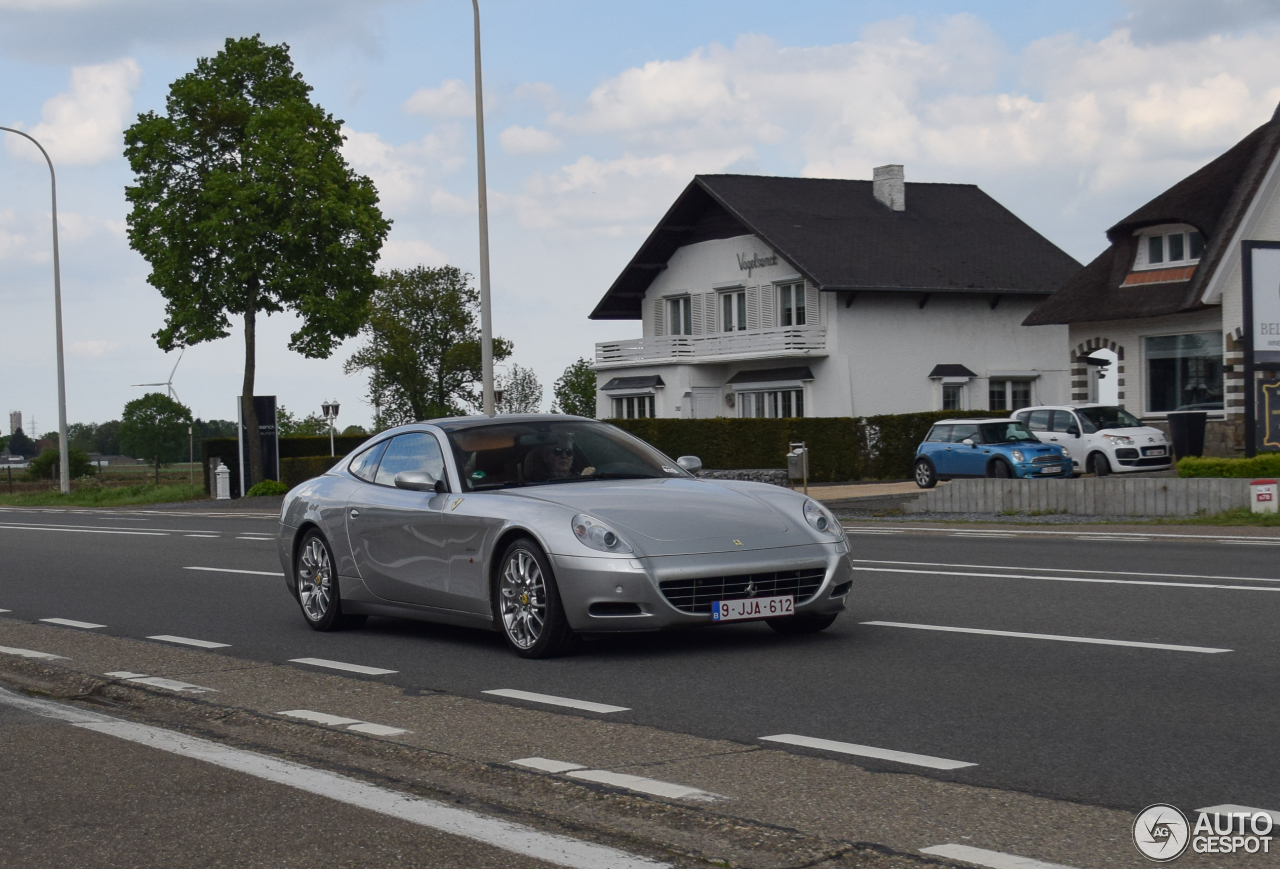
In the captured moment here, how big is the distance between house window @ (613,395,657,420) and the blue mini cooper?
850 inches

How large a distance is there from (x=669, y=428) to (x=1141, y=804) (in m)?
37.9

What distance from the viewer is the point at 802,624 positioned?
32.6 feet

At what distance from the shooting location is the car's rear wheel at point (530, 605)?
9.09 m

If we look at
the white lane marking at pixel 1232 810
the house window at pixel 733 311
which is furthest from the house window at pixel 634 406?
the white lane marking at pixel 1232 810

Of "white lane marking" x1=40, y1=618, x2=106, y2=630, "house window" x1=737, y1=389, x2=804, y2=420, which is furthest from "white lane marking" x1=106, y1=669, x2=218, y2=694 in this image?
"house window" x1=737, y1=389, x2=804, y2=420

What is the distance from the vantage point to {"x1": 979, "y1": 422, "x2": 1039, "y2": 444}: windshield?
3344 centimetres

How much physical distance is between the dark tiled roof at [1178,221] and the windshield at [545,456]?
29231 millimetres

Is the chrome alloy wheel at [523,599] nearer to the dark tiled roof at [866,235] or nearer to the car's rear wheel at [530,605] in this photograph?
the car's rear wheel at [530,605]

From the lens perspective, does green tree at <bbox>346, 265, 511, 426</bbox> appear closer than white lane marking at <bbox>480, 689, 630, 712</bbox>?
No

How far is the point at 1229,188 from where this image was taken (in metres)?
38.0

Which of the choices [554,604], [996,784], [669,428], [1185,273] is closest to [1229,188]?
[1185,273]

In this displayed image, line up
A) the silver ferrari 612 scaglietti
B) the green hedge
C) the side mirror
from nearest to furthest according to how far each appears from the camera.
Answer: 1. the silver ferrari 612 scaglietti
2. the side mirror
3. the green hedge

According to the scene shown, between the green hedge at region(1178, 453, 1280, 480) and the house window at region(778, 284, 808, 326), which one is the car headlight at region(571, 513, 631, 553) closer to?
the green hedge at region(1178, 453, 1280, 480)

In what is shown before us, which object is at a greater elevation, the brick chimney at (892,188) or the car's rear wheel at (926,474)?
the brick chimney at (892,188)
